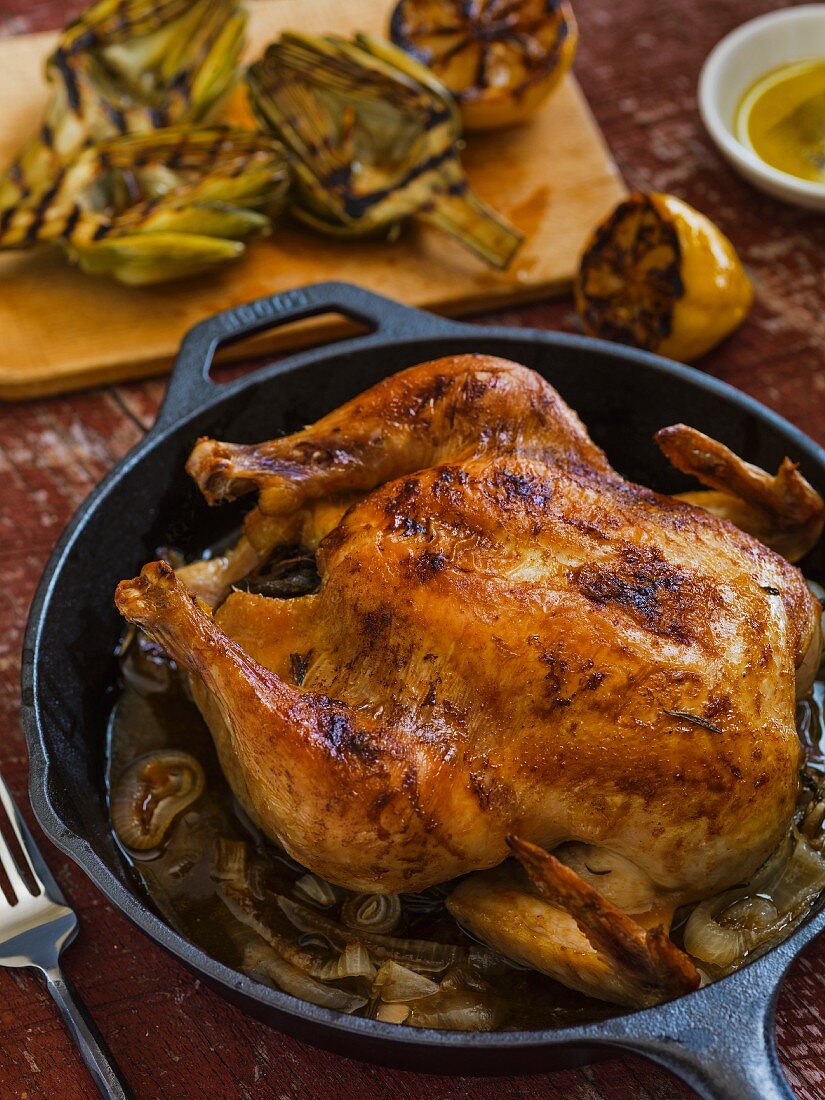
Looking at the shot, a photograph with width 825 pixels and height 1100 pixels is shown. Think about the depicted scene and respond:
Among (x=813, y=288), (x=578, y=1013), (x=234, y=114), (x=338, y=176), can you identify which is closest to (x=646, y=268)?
(x=813, y=288)

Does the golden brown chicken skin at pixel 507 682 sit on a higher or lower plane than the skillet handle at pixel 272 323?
lower

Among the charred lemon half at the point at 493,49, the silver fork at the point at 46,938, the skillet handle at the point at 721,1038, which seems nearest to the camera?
the skillet handle at the point at 721,1038

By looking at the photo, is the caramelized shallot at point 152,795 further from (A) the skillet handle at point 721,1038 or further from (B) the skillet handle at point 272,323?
(A) the skillet handle at point 721,1038

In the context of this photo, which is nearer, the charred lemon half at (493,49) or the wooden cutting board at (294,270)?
the wooden cutting board at (294,270)

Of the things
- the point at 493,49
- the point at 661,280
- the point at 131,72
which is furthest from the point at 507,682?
the point at 131,72

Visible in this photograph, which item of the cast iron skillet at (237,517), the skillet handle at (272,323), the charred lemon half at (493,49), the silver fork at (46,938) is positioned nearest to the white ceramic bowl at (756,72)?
the charred lemon half at (493,49)

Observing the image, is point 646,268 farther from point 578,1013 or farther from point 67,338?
point 578,1013

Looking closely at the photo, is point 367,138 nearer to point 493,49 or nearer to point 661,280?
point 493,49

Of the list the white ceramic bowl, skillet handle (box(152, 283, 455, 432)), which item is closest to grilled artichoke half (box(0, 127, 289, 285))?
skillet handle (box(152, 283, 455, 432))
